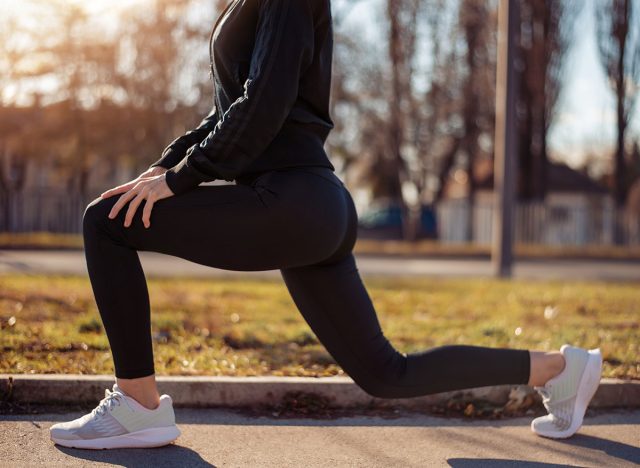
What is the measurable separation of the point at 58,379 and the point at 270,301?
3.93 meters

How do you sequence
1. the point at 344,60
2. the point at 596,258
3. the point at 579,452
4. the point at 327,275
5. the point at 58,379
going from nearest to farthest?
the point at 327,275, the point at 579,452, the point at 58,379, the point at 596,258, the point at 344,60

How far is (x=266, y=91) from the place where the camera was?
2516mm

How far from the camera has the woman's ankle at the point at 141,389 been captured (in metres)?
2.78

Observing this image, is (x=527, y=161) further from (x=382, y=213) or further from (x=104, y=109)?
(x=104, y=109)

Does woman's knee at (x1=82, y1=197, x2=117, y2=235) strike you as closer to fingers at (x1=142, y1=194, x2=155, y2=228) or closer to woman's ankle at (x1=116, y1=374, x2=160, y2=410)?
fingers at (x1=142, y1=194, x2=155, y2=228)

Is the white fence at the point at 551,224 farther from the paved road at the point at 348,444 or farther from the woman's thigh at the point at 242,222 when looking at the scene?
the woman's thigh at the point at 242,222

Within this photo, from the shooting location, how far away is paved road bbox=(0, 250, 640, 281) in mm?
12180

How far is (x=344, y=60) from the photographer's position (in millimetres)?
23859

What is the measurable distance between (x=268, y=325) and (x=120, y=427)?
2944mm

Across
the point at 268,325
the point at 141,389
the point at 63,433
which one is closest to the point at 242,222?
the point at 141,389

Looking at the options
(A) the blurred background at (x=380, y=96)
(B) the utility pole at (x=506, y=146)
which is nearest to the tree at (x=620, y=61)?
(A) the blurred background at (x=380, y=96)

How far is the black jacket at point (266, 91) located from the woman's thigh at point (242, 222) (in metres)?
0.06

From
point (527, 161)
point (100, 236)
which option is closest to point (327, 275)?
point (100, 236)

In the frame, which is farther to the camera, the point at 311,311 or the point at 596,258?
the point at 596,258
